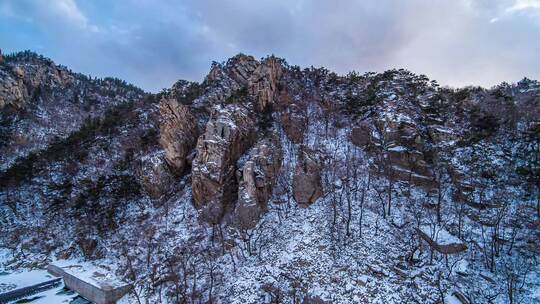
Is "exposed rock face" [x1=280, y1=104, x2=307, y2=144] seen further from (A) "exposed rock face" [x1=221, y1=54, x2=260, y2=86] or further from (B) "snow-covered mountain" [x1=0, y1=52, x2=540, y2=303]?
(A) "exposed rock face" [x1=221, y1=54, x2=260, y2=86]

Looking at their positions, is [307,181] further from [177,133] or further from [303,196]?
[177,133]

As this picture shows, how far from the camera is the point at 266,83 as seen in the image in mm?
49219

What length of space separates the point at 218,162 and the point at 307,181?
11467 mm

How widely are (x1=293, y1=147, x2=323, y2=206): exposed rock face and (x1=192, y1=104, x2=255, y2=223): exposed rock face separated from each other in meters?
7.86

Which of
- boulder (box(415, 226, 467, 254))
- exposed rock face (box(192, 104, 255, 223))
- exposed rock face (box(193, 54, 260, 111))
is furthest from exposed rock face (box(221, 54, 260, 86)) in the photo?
boulder (box(415, 226, 467, 254))

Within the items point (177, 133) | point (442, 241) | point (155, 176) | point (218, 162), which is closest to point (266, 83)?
point (177, 133)

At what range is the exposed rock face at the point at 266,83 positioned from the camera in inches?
1889

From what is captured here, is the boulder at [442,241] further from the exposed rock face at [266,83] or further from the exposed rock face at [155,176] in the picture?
the exposed rock face at [155,176]

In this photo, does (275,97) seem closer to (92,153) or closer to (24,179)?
(92,153)

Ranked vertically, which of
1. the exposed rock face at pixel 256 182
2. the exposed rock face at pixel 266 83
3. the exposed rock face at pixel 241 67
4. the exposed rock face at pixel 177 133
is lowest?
the exposed rock face at pixel 256 182

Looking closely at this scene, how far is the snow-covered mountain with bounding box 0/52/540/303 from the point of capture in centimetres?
2345

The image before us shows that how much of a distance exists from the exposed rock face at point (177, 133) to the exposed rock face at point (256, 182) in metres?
11.4

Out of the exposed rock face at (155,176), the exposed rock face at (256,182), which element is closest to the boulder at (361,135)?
the exposed rock face at (256,182)

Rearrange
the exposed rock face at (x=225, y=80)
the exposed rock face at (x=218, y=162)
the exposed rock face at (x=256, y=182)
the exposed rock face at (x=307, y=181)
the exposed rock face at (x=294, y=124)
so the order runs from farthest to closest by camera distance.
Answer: the exposed rock face at (x=225, y=80) < the exposed rock face at (x=294, y=124) < the exposed rock face at (x=218, y=162) < the exposed rock face at (x=307, y=181) < the exposed rock face at (x=256, y=182)
